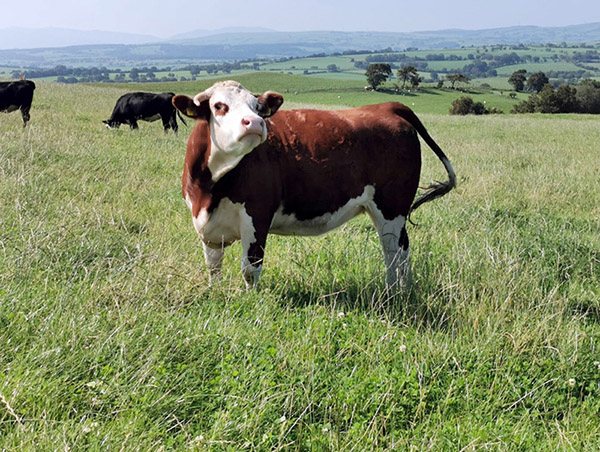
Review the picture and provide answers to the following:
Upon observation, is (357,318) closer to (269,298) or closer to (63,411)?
(269,298)

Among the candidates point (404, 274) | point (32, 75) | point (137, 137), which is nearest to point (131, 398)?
point (404, 274)

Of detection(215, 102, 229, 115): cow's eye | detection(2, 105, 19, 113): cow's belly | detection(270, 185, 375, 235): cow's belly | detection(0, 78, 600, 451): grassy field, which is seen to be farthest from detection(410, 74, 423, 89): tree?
detection(215, 102, 229, 115): cow's eye

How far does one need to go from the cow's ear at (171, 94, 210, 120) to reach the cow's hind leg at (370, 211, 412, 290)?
6.34ft

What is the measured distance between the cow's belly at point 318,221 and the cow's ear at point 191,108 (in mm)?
1062

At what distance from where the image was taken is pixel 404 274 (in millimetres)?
5270

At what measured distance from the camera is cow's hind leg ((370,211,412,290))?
5.30 meters

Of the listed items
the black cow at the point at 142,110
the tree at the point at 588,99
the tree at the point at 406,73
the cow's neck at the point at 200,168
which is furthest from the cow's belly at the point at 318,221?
the tree at the point at 406,73

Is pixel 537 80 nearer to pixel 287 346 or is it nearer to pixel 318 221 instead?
pixel 318 221

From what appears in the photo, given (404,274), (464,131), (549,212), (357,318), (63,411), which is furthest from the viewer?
(464,131)

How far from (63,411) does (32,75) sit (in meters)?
191

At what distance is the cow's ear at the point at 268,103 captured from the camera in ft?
14.1

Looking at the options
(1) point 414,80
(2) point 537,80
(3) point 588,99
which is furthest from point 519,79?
(3) point 588,99

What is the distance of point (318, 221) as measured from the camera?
4961 mm

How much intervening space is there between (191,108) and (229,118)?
0.39 m
